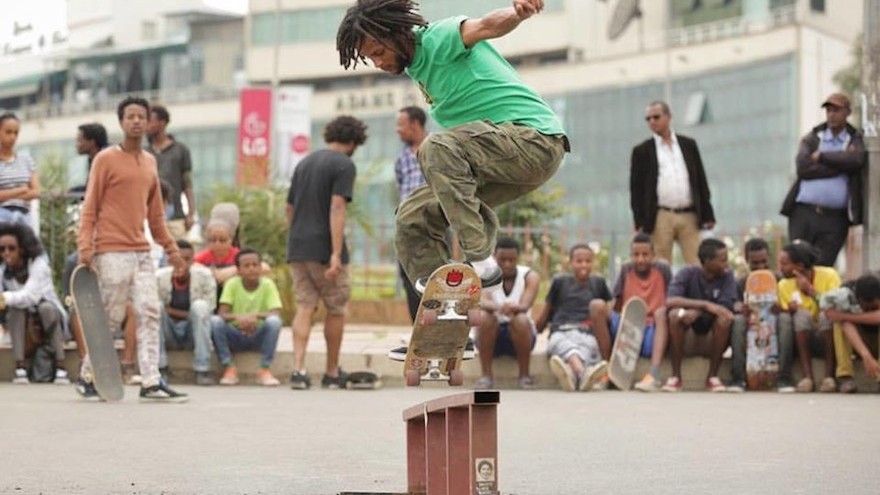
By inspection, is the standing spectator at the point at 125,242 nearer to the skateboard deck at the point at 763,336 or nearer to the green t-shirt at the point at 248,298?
the green t-shirt at the point at 248,298

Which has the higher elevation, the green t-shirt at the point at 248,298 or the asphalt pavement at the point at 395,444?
the green t-shirt at the point at 248,298

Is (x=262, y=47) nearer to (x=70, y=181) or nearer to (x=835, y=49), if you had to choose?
(x=835, y=49)

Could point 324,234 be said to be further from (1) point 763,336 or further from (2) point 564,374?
(1) point 763,336

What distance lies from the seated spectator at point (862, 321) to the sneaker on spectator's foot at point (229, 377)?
459cm

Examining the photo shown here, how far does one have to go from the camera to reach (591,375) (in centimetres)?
1356

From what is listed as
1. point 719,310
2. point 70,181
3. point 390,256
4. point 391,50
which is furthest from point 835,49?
point 391,50

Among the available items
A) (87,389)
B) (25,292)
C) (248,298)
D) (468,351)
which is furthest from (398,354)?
(25,292)

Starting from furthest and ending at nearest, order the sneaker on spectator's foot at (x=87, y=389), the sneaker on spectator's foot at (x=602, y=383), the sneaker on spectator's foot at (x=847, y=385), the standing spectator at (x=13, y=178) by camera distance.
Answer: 1. the standing spectator at (x=13, y=178)
2. the sneaker on spectator's foot at (x=602, y=383)
3. the sneaker on spectator's foot at (x=847, y=385)
4. the sneaker on spectator's foot at (x=87, y=389)

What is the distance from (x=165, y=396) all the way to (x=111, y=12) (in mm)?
100944

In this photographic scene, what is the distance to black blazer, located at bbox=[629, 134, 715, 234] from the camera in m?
14.6

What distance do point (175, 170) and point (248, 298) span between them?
222 cm

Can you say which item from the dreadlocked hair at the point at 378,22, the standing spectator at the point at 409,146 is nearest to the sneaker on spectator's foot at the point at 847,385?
the standing spectator at the point at 409,146

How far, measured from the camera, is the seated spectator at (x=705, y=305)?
13.8m

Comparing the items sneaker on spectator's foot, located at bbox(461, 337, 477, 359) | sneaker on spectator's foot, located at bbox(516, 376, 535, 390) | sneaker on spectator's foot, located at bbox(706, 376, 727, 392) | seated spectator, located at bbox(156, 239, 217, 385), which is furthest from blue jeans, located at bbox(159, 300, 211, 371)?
sneaker on spectator's foot, located at bbox(461, 337, 477, 359)
